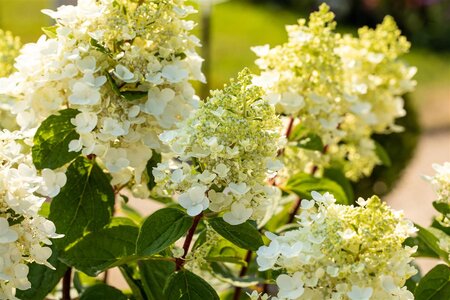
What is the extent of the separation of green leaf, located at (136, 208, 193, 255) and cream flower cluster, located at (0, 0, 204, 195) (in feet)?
0.54

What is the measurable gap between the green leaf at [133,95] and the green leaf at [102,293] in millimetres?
356

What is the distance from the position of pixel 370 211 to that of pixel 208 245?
0.43 metres

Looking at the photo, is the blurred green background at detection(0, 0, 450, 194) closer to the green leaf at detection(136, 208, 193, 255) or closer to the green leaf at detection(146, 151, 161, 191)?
the green leaf at detection(146, 151, 161, 191)

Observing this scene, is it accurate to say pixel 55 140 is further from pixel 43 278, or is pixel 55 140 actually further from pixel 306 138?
pixel 306 138

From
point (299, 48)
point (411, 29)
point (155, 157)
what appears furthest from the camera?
point (411, 29)

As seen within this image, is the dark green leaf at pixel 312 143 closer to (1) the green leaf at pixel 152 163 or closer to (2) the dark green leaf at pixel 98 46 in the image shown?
(1) the green leaf at pixel 152 163

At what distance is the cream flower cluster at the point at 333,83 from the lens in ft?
6.12

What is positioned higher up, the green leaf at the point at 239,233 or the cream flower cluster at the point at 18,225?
the cream flower cluster at the point at 18,225

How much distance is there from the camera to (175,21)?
1.59 m

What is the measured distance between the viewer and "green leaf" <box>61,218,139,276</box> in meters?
1.59

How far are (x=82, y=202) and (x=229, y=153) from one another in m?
0.44

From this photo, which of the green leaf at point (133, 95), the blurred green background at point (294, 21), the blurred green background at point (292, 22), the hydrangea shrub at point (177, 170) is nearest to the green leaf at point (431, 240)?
the hydrangea shrub at point (177, 170)

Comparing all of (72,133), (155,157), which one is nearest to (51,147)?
(72,133)

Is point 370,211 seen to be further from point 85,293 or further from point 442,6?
point 442,6
